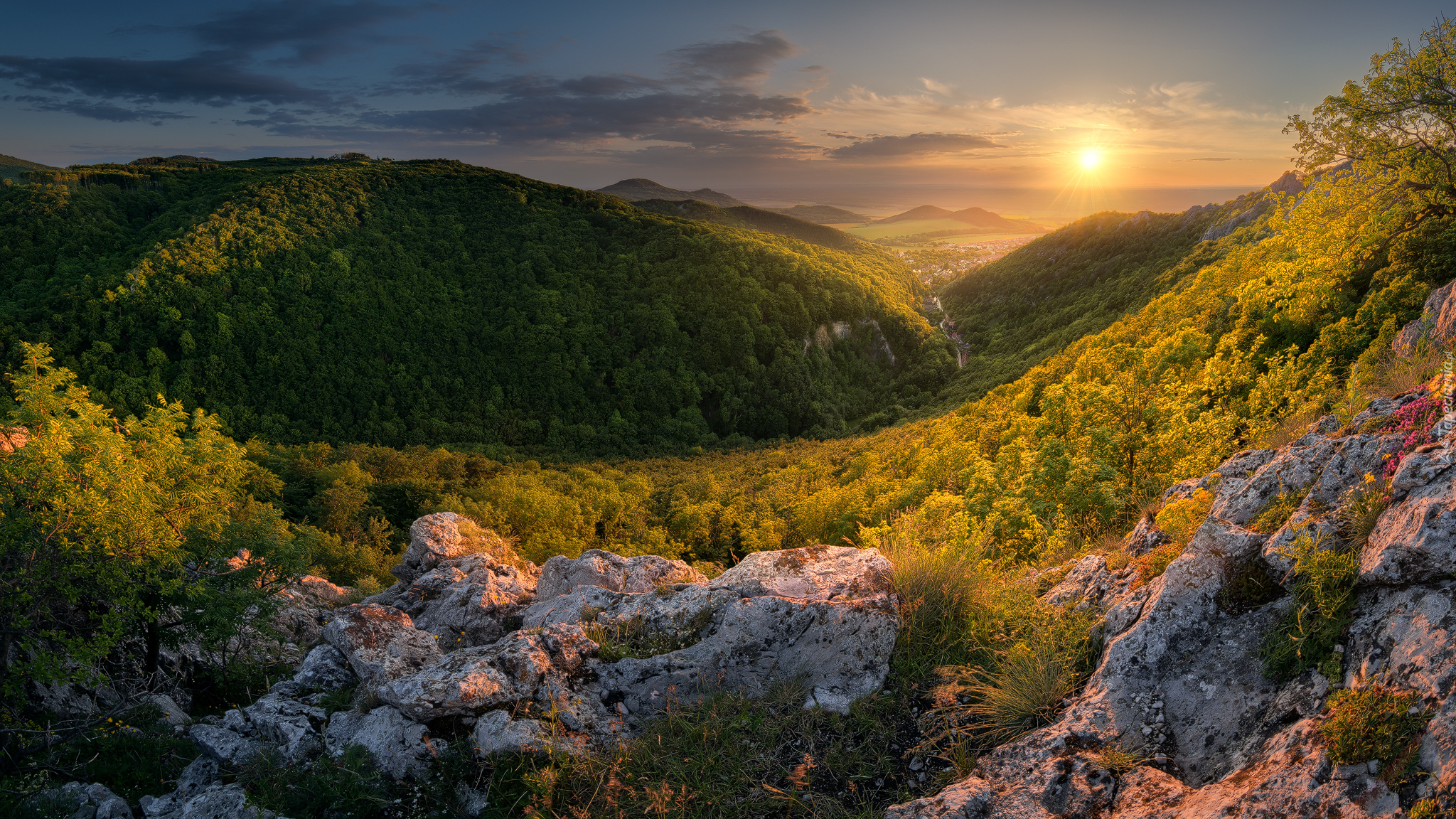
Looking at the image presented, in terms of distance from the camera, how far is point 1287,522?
5188 millimetres

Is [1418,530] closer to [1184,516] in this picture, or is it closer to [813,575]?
[1184,516]

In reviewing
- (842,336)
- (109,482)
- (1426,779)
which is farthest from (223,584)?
(842,336)

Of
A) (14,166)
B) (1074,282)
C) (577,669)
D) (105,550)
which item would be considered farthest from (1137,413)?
(14,166)

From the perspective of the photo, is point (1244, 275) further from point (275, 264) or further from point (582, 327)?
point (275, 264)

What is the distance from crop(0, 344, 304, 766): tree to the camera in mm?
9398

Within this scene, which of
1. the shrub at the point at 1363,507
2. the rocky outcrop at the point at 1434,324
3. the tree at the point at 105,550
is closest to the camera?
the shrub at the point at 1363,507

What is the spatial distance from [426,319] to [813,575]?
11640cm

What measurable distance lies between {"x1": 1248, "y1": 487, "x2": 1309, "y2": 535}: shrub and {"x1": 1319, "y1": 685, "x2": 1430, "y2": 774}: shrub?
2278 millimetres

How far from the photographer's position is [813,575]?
9438 millimetres

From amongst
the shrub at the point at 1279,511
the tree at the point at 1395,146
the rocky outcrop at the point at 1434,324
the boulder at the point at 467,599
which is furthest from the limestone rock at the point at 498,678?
the tree at the point at 1395,146

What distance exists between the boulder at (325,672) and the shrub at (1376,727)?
1104cm

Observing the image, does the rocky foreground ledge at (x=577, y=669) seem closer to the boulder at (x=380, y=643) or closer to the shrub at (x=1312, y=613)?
the boulder at (x=380, y=643)

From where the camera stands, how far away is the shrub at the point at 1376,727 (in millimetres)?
3320

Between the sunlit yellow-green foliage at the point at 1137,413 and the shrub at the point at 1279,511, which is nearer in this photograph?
the shrub at the point at 1279,511
